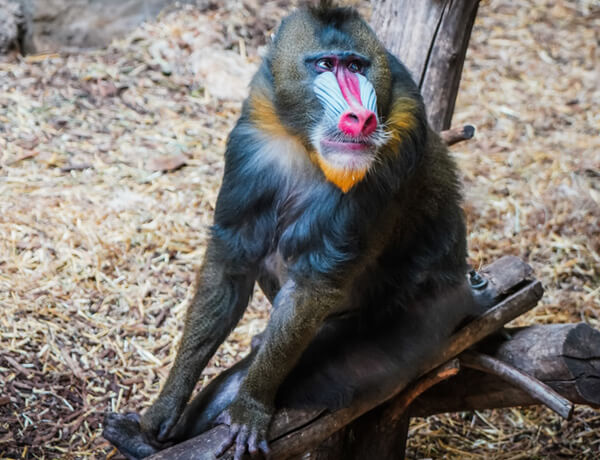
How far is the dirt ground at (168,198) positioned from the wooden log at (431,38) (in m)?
1.60

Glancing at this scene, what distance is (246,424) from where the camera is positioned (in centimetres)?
281

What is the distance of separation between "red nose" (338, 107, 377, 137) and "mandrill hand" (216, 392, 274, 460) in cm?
108

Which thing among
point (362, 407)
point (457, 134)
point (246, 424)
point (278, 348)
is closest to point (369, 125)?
point (278, 348)

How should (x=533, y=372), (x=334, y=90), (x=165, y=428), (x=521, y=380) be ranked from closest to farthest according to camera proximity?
(x=334, y=90), (x=165, y=428), (x=521, y=380), (x=533, y=372)

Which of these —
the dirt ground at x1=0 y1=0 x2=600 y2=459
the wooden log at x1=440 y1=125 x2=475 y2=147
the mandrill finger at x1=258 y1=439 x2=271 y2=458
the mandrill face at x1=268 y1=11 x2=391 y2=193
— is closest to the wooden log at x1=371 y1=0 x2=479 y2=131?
the wooden log at x1=440 y1=125 x2=475 y2=147

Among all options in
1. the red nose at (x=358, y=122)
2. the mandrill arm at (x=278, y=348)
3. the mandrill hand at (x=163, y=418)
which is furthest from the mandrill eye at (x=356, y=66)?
the mandrill hand at (x=163, y=418)

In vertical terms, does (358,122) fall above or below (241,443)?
above

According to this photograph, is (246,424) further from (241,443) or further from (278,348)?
(278,348)

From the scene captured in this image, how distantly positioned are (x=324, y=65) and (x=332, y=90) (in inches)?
5.7

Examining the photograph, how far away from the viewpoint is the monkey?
2688 millimetres

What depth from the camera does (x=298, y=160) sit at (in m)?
2.94

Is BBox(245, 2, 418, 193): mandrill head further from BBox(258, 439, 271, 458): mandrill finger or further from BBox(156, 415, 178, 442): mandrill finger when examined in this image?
BBox(156, 415, 178, 442): mandrill finger

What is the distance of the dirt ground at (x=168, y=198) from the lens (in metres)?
3.97

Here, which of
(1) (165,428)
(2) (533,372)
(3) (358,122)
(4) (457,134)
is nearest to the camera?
(3) (358,122)
